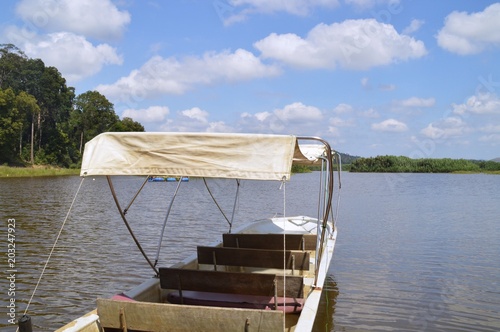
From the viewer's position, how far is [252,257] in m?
8.41

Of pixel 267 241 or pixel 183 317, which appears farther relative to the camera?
pixel 267 241

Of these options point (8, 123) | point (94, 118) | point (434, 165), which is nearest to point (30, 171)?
point (8, 123)

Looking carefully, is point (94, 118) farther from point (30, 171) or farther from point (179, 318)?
point (179, 318)

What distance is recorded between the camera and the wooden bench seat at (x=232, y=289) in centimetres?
656

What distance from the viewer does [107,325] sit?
572 centimetres

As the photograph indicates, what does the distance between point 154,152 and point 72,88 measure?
91586mm

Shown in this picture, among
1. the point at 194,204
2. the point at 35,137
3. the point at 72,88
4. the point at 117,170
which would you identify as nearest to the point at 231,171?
the point at 117,170

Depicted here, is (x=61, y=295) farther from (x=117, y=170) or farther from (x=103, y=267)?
(x=117, y=170)

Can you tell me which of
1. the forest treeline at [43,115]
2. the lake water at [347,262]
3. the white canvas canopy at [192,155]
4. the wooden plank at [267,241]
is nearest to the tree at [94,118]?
the forest treeline at [43,115]

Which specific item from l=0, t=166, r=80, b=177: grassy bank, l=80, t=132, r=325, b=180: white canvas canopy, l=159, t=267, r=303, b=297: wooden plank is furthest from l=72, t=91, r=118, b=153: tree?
l=80, t=132, r=325, b=180: white canvas canopy

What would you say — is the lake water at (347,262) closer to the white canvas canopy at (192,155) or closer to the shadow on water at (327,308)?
the shadow on water at (327,308)

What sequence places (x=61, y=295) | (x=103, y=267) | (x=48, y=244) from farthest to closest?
(x=48, y=244), (x=103, y=267), (x=61, y=295)

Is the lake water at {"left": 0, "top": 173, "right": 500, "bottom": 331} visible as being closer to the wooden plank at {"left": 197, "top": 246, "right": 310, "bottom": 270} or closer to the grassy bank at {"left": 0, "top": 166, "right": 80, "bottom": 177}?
the wooden plank at {"left": 197, "top": 246, "right": 310, "bottom": 270}

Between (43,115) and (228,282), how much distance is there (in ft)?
263
